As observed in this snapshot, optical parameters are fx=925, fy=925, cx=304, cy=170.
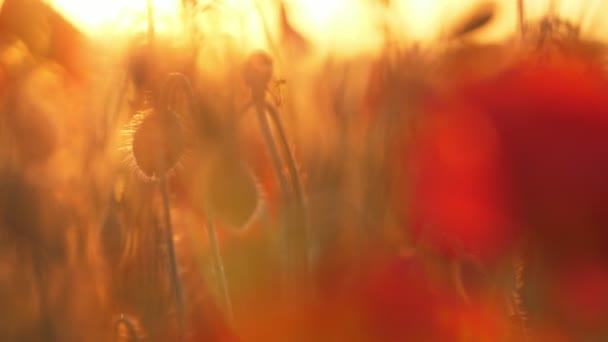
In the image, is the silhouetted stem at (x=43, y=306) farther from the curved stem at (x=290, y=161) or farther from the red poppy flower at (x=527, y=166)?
the red poppy flower at (x=527, y=166)

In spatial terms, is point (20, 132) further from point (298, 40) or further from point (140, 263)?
point (298, 40)

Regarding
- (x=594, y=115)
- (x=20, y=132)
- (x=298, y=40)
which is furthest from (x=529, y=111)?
(x=20, y=132)

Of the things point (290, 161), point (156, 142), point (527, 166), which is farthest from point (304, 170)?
point (527, 166)

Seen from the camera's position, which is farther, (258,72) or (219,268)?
(258,72)

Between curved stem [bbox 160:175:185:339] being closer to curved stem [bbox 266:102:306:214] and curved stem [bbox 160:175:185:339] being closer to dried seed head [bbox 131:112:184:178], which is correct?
dried seed head [bbox 131:112:184:178]

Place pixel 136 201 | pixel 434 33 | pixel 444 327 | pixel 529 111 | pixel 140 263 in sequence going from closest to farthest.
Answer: pixel 444 327 → pixel 529 111 → pixel 140 263 → pixel 136 201 → pixel 434 33

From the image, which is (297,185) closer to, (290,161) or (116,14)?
(290,161)

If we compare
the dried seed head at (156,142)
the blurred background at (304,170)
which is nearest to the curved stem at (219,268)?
the blurred background at (304,170)
